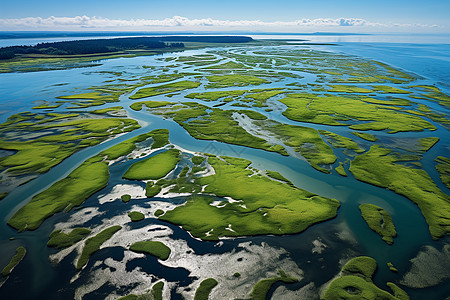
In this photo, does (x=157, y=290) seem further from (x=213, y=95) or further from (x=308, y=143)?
(x=213, y=95)

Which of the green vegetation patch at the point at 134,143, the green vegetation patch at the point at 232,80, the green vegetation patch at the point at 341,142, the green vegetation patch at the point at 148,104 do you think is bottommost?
the green vegetation patch at the point at 341,142

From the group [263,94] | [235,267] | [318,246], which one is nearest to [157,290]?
[235,267]

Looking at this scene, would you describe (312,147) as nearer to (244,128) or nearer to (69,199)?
(244,128)

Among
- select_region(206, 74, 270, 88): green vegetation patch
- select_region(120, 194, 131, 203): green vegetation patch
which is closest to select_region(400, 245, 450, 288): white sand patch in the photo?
select_region(120, 194, 131, 203): green vegetation patch

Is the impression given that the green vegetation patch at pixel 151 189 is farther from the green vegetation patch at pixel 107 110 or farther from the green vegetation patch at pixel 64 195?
the green vegetation patch at pixel 107 110

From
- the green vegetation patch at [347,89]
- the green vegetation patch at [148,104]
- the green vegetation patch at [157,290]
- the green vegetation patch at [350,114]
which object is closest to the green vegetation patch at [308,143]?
the green vegetation patch at [350,114]

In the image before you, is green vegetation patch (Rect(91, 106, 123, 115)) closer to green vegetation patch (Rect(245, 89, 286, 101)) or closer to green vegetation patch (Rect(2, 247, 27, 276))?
green vegetation patch (Rect(245, 89, 286, 101))
